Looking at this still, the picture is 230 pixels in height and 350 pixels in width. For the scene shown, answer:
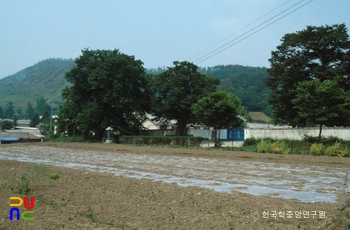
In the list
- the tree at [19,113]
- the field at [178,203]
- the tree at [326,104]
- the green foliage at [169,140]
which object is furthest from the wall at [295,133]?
the tree at [19,113]

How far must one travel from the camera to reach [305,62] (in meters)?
38.2

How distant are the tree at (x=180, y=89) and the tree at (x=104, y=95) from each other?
8.09 ft

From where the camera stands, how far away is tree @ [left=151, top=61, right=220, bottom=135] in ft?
138

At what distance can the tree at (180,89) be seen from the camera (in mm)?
42031

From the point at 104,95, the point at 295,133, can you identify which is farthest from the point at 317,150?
the point at 104,95

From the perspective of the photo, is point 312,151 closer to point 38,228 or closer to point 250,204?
point 250,204

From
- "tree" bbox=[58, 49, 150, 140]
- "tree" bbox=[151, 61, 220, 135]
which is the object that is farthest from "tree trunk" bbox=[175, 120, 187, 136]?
"tree" bbox=[58, 49, 150, 140]

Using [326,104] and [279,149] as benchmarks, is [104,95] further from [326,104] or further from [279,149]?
[326,104]

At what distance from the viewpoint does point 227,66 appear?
13538 cm

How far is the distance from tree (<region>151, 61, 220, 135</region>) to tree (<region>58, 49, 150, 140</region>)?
2.47 m

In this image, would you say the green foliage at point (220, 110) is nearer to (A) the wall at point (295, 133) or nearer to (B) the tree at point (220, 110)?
(B) the tree at point (220, 110)

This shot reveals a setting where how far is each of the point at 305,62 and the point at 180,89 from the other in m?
13.2

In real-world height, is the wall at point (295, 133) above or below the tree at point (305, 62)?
below

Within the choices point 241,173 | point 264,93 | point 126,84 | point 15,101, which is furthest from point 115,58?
point 15,101
